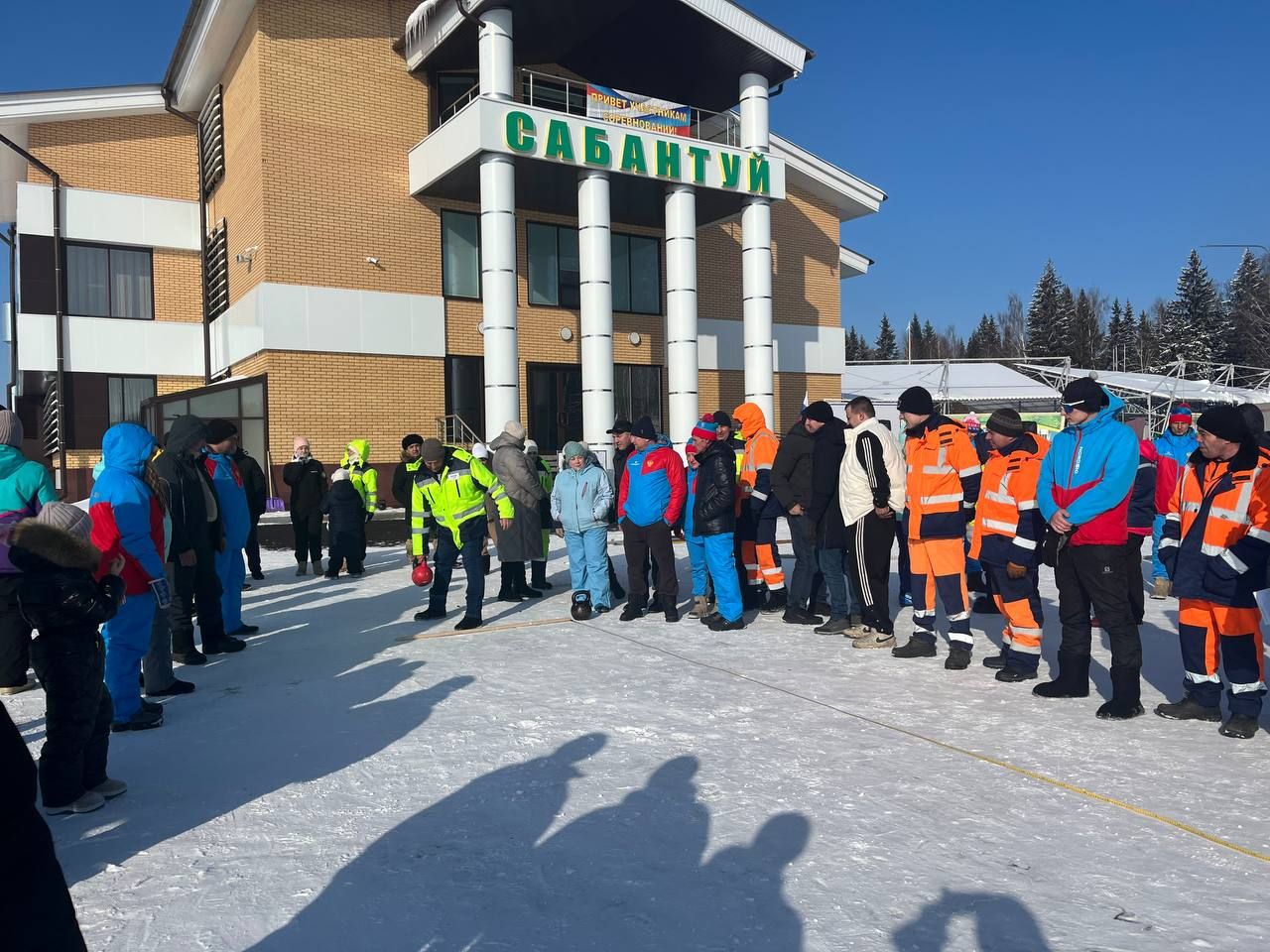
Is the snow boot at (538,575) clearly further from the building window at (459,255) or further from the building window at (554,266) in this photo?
the building window at (554,266)

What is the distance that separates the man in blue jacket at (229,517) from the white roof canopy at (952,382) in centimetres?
2936

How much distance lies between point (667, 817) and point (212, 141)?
21584 millimetres

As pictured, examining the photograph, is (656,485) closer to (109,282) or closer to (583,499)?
(583,499)

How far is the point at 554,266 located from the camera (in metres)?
21.3

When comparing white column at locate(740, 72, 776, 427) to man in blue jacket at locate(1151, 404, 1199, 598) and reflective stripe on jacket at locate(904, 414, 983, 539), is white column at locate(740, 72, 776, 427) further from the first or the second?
reflective stripe on jacket at locate(904, 414, 983, 539)

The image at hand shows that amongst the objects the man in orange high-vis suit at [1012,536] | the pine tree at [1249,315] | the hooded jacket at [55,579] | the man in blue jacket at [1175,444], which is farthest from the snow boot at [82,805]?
the pine tree at [1249,315]

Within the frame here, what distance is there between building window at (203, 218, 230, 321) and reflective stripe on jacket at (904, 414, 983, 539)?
17935 millimetres

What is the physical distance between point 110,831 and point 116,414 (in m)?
19.1

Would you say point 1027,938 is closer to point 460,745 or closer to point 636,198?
point 460,745

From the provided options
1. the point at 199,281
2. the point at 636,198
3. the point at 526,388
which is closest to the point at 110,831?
the point at 526,388

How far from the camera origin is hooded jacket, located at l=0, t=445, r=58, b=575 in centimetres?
578

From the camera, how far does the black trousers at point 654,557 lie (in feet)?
28.1

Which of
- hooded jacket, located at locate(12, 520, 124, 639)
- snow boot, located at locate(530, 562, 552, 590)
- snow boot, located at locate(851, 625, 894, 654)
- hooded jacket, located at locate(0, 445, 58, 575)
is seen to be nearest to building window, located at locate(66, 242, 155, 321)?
snow boot, located at locate(530, 562, 552, 590)

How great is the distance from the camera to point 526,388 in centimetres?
2088
